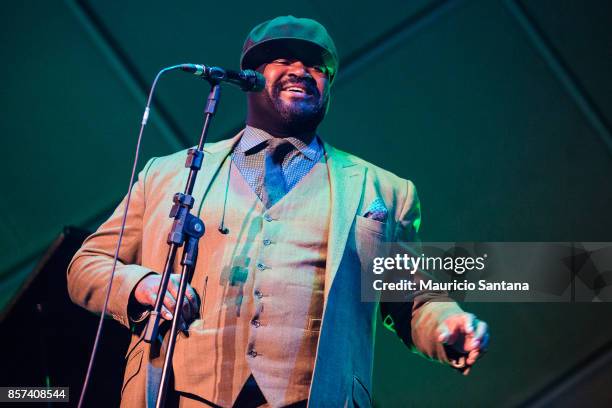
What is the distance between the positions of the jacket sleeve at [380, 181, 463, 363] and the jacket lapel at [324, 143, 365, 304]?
15 cm

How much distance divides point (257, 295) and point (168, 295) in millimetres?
201

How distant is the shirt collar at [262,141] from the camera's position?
182 centimetres

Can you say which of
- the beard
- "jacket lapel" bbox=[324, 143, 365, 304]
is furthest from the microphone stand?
the beard

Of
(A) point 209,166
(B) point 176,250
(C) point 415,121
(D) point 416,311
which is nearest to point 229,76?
(A) point 209,166

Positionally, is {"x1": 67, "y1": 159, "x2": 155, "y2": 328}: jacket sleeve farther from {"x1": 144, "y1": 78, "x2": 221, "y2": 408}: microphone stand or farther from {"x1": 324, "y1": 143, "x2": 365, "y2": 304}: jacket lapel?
{"x1": 324, "y1": 143, "x2": 365, "y2": 304}: jacket lapel

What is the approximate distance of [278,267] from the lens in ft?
5.06

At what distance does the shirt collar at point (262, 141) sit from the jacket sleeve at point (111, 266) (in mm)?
277

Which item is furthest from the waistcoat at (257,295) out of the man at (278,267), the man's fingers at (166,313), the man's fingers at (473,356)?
the man's fingers at (473,356)

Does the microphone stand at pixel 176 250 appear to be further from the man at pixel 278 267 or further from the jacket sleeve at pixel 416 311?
the jacket sleeve at pixel 416 311

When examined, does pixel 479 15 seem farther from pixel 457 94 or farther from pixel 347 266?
pixel 347 266

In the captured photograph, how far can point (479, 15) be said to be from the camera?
2.48m

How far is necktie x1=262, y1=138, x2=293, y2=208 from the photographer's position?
1.67m

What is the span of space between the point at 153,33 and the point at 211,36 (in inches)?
8.8

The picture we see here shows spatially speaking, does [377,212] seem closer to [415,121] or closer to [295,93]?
[295,93]
